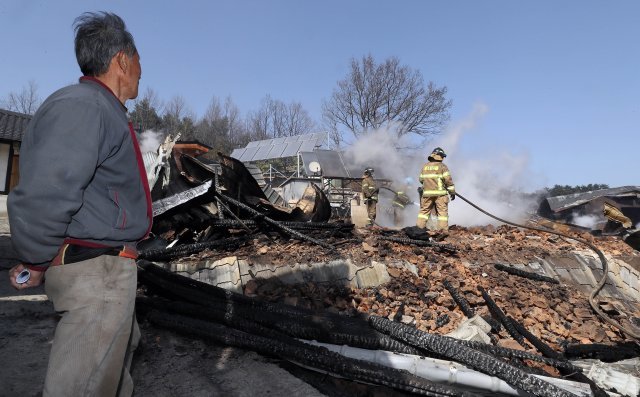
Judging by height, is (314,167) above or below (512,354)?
above

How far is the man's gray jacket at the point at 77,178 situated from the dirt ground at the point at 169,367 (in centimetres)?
148

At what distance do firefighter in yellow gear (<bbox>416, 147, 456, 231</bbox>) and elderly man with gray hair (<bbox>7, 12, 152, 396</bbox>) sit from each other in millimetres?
8175

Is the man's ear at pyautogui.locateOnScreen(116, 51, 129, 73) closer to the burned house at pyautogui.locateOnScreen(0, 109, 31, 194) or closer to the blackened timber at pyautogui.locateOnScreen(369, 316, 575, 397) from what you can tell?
the blackened timber at pyautogui.locateOnScreen(369, 316, 575, 397)

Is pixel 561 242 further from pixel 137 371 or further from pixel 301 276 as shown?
pixel 137 371

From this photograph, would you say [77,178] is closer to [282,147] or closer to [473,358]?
[473,358]

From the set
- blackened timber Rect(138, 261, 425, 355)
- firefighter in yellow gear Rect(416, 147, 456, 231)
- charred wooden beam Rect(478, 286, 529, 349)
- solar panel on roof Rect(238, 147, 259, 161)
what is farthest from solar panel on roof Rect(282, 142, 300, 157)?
blackened timber Rect(138, 261, 425, 355)

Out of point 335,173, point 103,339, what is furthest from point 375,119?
point 103,339

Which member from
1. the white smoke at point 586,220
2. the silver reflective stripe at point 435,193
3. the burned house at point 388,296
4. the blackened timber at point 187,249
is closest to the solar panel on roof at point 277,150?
the white smoke at point 586,220

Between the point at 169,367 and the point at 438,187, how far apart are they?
7537 mm

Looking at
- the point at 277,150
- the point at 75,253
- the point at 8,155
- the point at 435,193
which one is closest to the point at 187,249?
the point at 75,253

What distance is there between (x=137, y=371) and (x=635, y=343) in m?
4.67

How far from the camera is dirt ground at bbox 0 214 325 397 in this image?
2773mm

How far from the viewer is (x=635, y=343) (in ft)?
14.1

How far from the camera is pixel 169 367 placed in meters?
3.09
